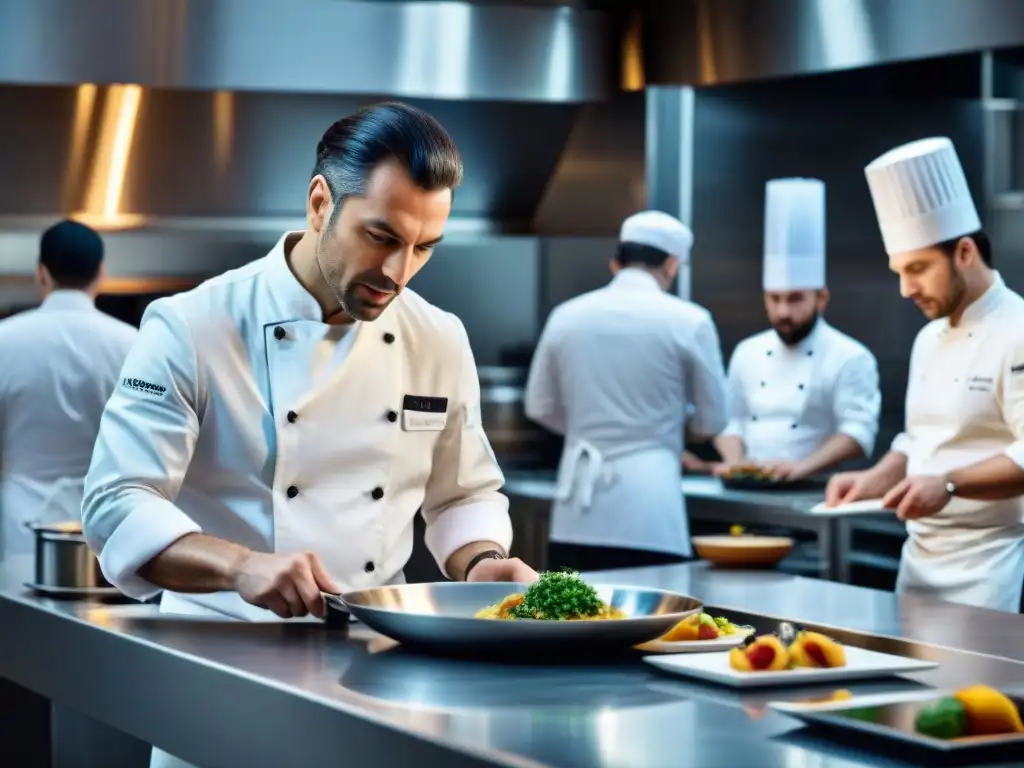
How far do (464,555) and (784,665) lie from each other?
630 millimetres

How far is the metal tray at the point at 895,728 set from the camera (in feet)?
4.40

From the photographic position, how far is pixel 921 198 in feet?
11.8

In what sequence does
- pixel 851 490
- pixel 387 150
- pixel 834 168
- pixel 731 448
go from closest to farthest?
pixel 387 150
pixel 851 490
pixel 731 448
pixel 834 168

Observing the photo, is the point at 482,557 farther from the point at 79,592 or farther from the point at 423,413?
the point at 79,592

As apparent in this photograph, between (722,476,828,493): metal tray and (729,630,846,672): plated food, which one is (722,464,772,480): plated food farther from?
(729,630,846,672): plated food

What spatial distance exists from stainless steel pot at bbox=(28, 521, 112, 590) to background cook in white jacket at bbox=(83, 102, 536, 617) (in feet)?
1.30

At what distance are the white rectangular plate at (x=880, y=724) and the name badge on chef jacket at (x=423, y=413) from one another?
0.75 metres

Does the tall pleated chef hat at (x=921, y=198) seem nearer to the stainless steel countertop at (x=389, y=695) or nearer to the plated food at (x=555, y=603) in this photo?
the stainless steel countertop at (x=389, y=695)

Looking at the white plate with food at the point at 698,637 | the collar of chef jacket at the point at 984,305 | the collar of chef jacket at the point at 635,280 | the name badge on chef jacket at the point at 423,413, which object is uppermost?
the collar of chef jacket at the point at 635,280

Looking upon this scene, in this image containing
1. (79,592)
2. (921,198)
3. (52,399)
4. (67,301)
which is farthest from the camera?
(67,301)

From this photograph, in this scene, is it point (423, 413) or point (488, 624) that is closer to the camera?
point (488, 624)

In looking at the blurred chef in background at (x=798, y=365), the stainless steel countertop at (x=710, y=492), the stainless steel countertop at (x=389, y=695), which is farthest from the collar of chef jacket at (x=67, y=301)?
the blurred chef in background at (x=798, y=365)

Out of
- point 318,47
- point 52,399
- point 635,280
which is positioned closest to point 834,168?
point 635,280

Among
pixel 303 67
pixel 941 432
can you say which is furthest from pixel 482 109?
pixel 941 432
